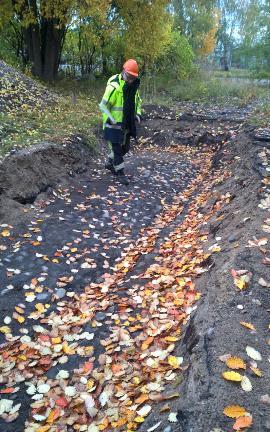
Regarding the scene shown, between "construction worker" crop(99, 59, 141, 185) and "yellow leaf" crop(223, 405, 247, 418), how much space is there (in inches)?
230

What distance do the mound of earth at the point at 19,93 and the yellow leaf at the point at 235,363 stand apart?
26.9 ft

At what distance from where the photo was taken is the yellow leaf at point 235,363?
2898 mm

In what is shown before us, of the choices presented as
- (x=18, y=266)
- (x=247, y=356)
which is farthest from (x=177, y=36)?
(x=247, y=356)

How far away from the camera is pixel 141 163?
9.88m

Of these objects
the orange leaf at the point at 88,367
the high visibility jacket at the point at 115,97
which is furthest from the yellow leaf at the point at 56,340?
the high visibility jacket at the point at 115,97

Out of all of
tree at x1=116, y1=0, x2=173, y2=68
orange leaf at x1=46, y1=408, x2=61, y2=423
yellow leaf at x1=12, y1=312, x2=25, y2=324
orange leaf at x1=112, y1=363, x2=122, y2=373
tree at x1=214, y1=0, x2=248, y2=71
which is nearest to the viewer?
orange leaf at x1=46, y1=408, x2=61, y2=423

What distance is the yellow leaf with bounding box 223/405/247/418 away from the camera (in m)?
2.55

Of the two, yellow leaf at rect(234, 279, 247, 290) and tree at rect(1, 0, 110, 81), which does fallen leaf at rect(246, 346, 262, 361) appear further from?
tree at rect(1, 0, 110, 81)

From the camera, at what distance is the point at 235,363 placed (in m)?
Result: 2.93

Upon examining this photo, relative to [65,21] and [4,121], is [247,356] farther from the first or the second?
[65,21]

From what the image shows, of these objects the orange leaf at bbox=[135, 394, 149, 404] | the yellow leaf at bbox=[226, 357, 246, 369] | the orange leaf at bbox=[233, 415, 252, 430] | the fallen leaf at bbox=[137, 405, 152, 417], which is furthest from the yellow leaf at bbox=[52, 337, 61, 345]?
the orange leaf at bbox=[233, 415, 252, 430]

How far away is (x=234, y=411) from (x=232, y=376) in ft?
0.90

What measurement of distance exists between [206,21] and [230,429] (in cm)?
3761

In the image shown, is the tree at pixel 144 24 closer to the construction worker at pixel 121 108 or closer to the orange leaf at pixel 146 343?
the construction worker at pixel 121 108
